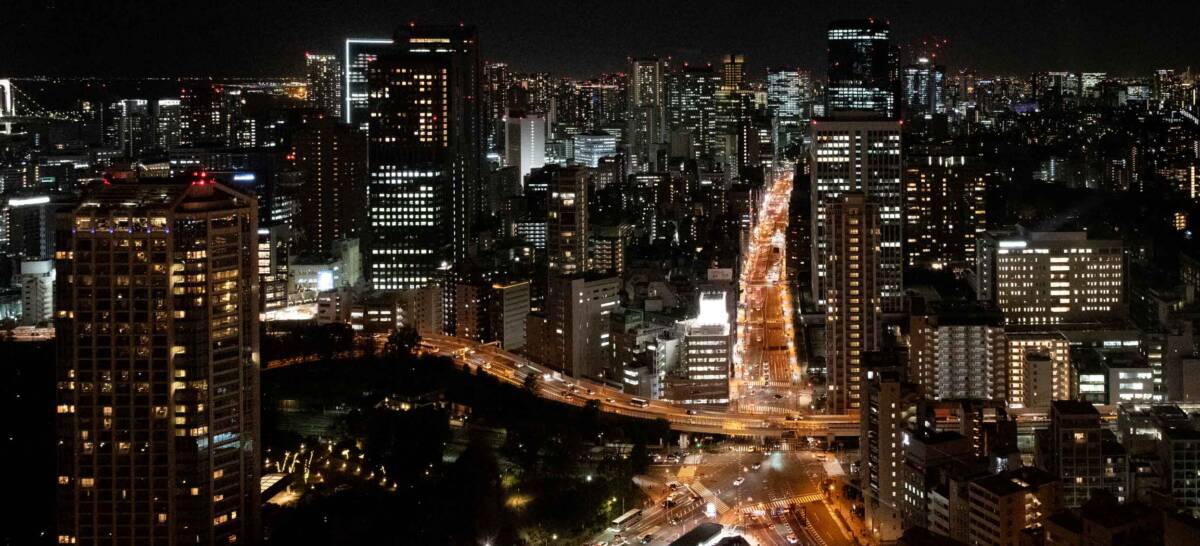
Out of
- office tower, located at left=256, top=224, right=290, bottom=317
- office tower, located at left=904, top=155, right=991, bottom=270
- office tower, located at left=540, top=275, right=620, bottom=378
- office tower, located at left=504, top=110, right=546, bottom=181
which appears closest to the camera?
office tower, located at left=540, top=275, right=620, bottom=378

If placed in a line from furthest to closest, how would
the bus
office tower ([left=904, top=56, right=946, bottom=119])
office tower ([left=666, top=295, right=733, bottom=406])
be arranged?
office tower ([left=904, top=56, right=946, bottom=119])
office tower ([left=666, top=295, right=733, bottom=406])
the bus

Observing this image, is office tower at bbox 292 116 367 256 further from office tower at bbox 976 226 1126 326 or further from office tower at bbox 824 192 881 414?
office tower at bbox 976 226 1126 326

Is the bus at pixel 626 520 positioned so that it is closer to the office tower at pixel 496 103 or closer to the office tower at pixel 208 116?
the office tower at pixel 208 116

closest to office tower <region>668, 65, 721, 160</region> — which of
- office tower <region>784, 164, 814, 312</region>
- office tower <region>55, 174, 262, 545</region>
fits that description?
office tower <region>784, 164, 814, 312</region>

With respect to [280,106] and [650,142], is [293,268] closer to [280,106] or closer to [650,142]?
[280,106]

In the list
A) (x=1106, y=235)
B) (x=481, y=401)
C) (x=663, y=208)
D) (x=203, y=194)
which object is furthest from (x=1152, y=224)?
(x=203, y=194)

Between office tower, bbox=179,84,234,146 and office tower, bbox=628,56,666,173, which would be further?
office tower, bbox=628,56,666,173

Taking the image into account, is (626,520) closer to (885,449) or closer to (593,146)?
(885,449)
